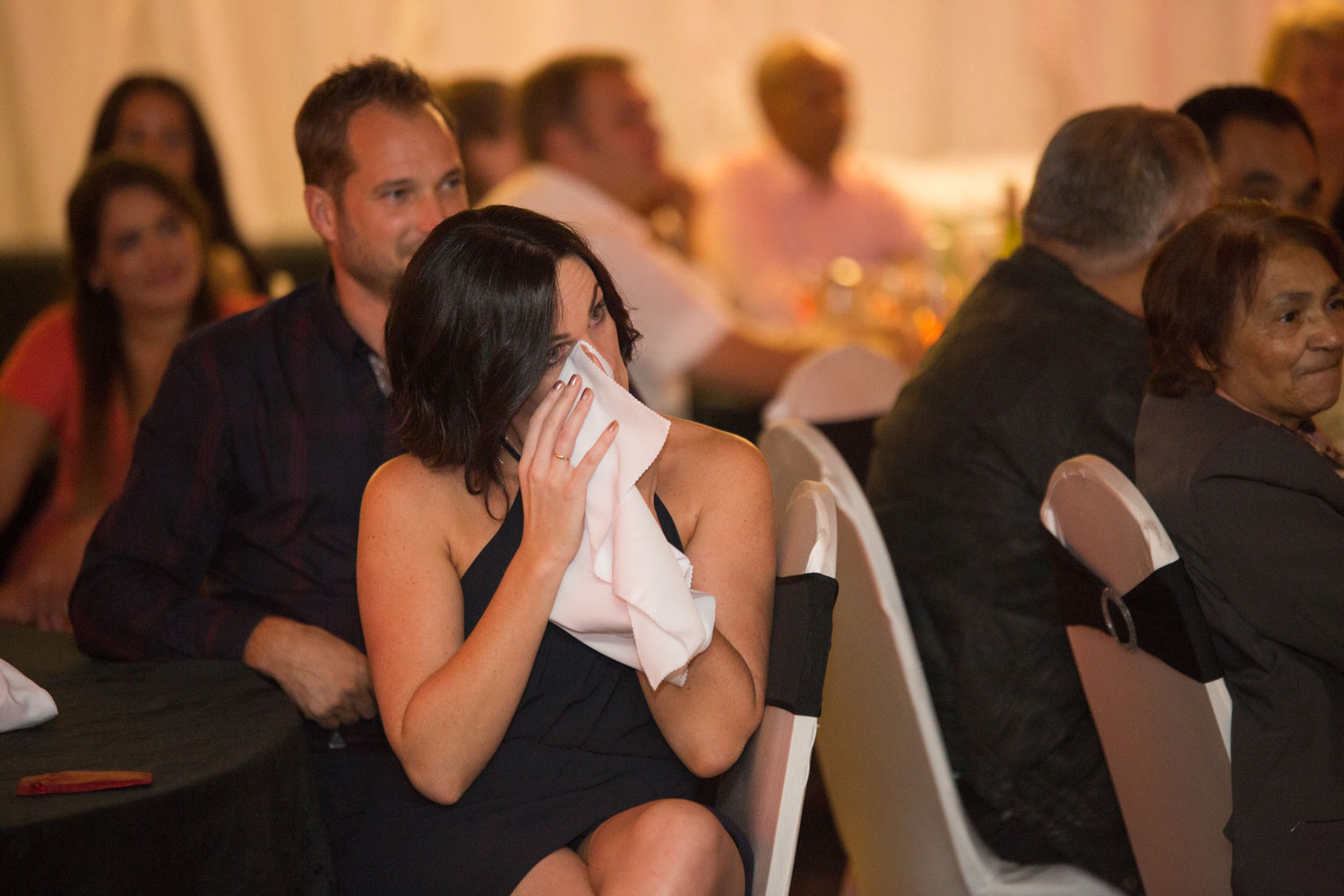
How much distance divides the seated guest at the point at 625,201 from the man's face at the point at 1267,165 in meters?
1.44

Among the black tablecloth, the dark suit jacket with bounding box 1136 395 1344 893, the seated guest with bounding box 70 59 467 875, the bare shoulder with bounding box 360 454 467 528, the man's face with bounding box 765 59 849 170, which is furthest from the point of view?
the man's face with bounding box 765 59 849 170

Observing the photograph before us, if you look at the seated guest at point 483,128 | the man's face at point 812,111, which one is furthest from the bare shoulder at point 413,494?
the man's face at point 812,111

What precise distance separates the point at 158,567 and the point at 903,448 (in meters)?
1.13

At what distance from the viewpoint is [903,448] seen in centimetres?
204

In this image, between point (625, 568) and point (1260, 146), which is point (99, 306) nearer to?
point (625, 568)

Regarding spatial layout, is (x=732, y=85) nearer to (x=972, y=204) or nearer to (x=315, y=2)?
(x=972, y=204)

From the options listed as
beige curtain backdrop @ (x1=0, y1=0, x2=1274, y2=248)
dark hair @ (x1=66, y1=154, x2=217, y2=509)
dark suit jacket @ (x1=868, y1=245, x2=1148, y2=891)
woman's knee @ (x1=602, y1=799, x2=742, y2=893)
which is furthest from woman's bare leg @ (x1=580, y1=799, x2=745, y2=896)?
beige curtain backdrop @ (x1=0, y1=0, x2=1274, y2=248)

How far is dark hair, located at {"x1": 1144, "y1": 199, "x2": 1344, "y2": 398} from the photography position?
1.62 meters

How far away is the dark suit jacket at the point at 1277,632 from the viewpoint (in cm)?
143

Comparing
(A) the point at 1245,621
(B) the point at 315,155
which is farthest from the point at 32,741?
(A) the point at 1245,621

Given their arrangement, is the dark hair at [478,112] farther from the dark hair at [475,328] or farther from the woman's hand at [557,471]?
the woman's hand at [557,471]

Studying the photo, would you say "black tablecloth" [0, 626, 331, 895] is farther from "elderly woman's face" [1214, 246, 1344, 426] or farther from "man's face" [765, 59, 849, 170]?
"man's face" [765, 59, 849, 170]

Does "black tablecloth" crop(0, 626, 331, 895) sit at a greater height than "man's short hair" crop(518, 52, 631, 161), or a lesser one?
lesser

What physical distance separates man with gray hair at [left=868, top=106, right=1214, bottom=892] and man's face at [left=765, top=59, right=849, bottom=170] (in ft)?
9.69
